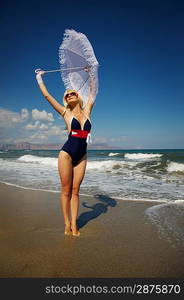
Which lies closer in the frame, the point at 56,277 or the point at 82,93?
the point at 56,277

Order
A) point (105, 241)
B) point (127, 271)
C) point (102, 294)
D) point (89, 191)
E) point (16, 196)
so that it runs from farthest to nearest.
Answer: point (89, 191), point (16, 196), point (105, 241), point (127, 271), point (102, 294)

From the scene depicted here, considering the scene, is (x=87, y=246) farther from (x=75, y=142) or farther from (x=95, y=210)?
(x=95, y=210)

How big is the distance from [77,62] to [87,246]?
3.15 meters

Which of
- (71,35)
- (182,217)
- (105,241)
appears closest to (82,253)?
(105,241)

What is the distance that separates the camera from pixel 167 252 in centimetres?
309

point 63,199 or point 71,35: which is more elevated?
point 71,35

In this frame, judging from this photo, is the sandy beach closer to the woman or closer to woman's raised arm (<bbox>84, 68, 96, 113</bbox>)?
the woman

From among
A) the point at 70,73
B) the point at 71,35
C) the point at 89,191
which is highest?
the point at 71,35

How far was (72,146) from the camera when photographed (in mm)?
3539

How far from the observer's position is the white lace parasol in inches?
157

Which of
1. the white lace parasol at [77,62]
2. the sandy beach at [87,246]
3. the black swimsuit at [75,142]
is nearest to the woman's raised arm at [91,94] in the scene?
the white lace parasol at [77,62]

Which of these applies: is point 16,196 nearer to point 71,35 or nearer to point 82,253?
point 82,253

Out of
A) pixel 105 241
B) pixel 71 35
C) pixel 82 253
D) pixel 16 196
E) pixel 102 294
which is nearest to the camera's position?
pixel 102 294

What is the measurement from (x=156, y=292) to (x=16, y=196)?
520 centimetres
